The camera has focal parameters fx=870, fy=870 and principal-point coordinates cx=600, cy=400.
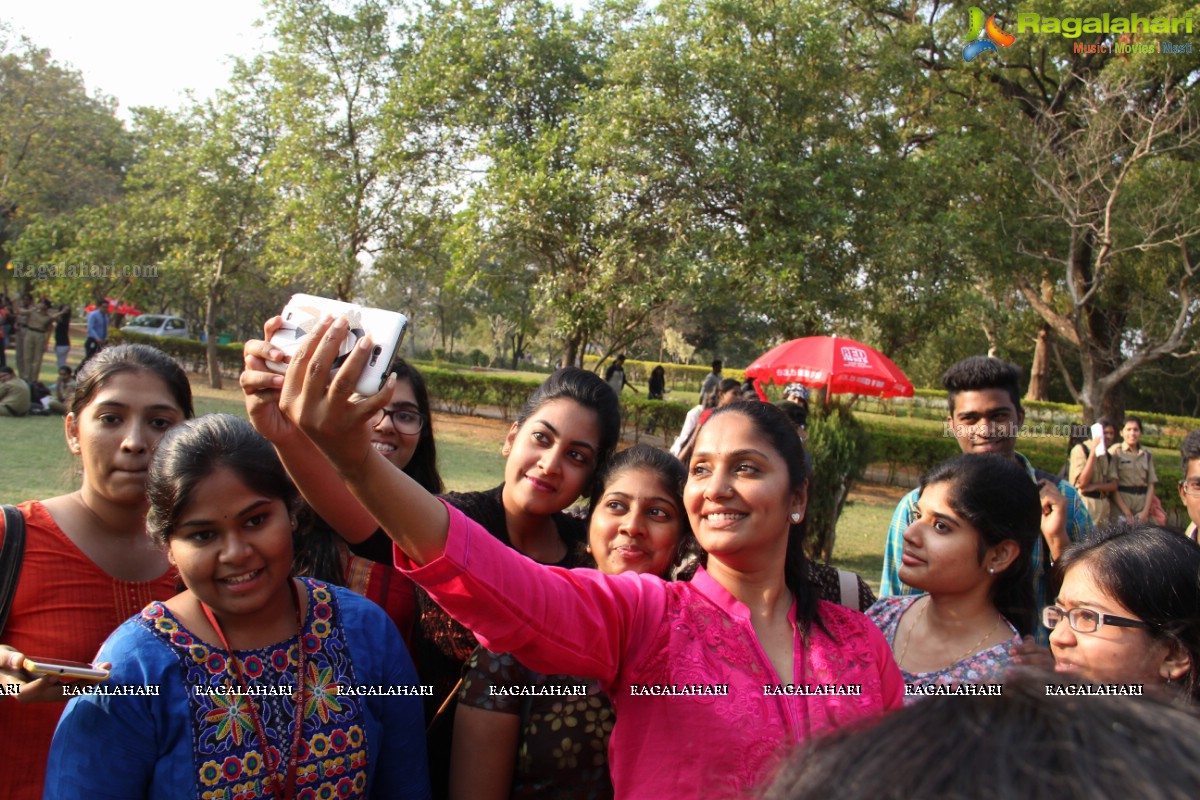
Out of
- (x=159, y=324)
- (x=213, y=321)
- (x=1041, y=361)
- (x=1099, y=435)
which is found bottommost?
(x=1099, y=435)

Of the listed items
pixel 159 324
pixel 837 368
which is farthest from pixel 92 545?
pixel 159 324

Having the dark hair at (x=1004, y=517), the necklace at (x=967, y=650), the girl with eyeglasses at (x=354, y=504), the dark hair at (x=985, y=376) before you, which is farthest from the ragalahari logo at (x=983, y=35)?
the girl with eyeglasses at (x=354, y=504)

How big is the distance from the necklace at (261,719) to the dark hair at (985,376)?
2.76 metres

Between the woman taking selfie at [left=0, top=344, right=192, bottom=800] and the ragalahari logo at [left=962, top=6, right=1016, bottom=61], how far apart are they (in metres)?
13.8

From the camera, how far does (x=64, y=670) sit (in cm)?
150

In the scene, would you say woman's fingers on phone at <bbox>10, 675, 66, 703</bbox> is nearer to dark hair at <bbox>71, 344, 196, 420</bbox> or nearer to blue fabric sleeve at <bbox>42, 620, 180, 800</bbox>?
blue fabric sleeve at <bbox>42, 620, 180, 800</bbox>

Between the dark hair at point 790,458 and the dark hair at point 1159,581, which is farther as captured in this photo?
the dark hair at point 1159,581

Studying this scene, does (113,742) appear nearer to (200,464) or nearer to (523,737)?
(200,464)

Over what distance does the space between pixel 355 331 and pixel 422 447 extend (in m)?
1.70

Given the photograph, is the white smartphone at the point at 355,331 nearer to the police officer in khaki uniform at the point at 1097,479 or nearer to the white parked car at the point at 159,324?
the police officer in khaki uniform at the point at 1097,479

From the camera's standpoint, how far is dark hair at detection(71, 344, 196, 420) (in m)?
→ 2.28

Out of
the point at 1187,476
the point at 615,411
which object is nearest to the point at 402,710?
the point at 615,411

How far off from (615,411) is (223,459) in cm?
114

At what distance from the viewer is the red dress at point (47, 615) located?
1856 millimetres
